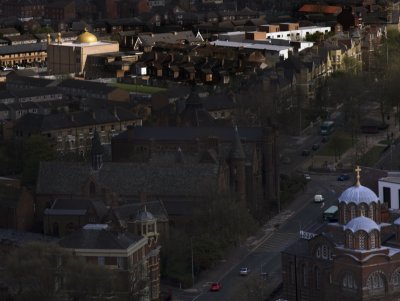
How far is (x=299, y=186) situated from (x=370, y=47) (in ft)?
150

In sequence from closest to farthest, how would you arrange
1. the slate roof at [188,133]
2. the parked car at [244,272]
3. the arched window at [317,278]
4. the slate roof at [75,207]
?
1. the arched window at [317,278]
2. the parked car at [244,272]
3. the slate roof at [75,207]
4. the slate roof at [188,133]

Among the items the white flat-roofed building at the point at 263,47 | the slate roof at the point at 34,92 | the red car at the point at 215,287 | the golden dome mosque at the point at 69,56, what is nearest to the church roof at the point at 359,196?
the red car at the point at 215,287

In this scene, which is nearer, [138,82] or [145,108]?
[145,108]

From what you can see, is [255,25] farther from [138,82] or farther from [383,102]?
[383,102]

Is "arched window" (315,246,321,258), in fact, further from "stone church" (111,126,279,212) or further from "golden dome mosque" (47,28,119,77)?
"golden dome mosque" (47,28,119,77)

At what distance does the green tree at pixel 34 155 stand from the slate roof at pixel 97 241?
623 inches

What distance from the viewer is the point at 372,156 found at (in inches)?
4198

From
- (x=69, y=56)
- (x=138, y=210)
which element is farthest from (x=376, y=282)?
(x=69, y=56)

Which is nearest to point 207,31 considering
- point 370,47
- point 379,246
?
point 370,47

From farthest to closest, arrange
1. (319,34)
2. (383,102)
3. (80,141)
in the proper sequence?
(319,34)
(383,102)
(80,141)

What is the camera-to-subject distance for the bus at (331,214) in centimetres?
7996

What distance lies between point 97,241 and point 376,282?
12121 millimetres

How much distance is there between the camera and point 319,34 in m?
153

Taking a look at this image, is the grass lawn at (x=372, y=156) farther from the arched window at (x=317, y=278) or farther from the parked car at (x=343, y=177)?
the arched window at (x=317, y=278)
